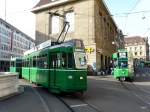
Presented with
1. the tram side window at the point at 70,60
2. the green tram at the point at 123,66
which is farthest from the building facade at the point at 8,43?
the tram side window at the point at 70,60

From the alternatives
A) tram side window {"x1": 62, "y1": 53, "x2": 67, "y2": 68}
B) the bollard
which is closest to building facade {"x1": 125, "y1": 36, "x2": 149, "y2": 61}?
the bollard

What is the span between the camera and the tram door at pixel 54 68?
18.5 m

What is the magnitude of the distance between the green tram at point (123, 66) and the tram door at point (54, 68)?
1680 cm

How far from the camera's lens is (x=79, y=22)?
2000 inches

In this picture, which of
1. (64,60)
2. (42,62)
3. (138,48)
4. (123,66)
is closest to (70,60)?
(64,60)

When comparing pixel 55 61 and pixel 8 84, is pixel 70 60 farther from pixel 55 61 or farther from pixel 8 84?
Result: pixel 8 84

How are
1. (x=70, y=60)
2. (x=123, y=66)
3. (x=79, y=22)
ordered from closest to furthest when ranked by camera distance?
(x=70, y=60) < (x=123, y=66) < (x=79, y=22)

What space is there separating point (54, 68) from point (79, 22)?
3244cm

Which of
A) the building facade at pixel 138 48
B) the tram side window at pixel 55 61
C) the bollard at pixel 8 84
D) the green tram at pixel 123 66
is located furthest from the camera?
the building facade at pixel 138 48

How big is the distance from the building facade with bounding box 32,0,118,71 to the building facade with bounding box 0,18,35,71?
143ft

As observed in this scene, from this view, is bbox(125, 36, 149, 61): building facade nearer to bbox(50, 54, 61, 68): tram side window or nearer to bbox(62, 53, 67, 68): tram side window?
bbox(50, 54, 61, 68): tram side window

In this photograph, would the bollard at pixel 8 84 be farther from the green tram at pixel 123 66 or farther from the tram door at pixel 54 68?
the green tram at pixel 123 66

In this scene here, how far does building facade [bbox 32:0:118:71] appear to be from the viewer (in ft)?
161

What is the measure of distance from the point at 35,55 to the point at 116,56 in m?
13.7
